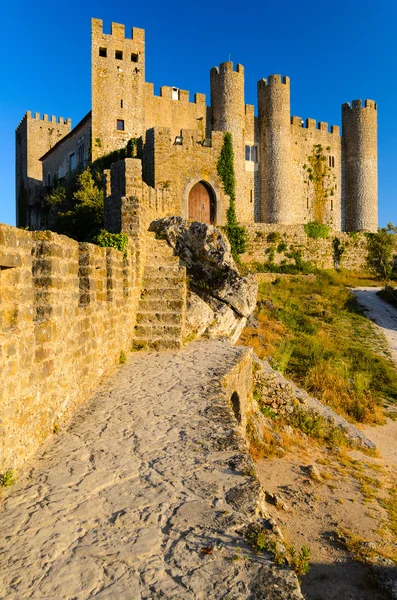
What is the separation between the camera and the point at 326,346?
49.2ft

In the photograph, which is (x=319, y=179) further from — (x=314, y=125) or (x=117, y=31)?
(x=117, y=31)

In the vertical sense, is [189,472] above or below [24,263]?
below

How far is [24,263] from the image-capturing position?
402cm

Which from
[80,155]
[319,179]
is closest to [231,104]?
[319,179]

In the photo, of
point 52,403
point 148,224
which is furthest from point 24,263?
point 148,224

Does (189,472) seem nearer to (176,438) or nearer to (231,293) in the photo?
(176,438)

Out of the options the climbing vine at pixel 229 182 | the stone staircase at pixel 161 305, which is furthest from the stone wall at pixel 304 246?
the stone staircase at pixel 161 305

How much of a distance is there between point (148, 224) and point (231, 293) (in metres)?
3.24

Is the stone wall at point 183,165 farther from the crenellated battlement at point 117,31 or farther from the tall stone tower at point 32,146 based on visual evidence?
the tall stone tower at point 32,146

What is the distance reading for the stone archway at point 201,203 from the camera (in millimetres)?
23625

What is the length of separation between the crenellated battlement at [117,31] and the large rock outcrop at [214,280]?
22.9m

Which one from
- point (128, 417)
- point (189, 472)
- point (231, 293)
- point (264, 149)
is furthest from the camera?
point (264, 149)

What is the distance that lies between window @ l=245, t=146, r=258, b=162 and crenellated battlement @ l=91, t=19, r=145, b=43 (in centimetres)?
1041

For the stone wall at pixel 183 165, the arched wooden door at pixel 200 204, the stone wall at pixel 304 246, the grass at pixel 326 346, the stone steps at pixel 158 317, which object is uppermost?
the stone wall at pixel 183 165
